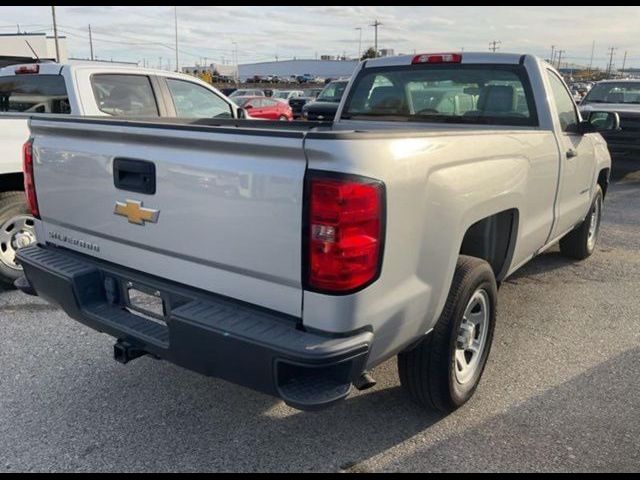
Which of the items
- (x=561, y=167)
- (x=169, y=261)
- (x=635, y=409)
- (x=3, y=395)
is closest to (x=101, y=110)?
(x=3, y=395)

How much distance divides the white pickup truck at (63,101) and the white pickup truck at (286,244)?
5.50 feet

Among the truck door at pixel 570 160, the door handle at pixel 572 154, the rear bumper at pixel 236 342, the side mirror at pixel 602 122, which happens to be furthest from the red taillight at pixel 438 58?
the rear bumper at pixel 236 342

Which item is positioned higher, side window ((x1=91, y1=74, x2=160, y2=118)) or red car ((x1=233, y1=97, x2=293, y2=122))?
side window ((x1=91, y1=74, x2=160, y2=118))

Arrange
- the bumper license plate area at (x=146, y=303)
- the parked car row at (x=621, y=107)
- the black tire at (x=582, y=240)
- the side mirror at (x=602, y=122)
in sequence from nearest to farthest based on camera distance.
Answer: the bumper license plate area at (x=146, y=303) < the side mirror at (x=602, y=122) < the black tire at (x=582, y=240) < the parked car row at (x=621, y=107)

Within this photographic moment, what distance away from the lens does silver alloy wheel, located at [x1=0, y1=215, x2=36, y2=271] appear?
469 cm

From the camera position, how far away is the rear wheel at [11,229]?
4648 millimetres

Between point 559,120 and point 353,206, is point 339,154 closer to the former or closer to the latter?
point 353,206

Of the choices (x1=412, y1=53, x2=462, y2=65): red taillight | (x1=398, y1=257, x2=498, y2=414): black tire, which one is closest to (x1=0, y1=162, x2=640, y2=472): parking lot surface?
(x1=398, y1=257, x2=498, y2=414): black tire

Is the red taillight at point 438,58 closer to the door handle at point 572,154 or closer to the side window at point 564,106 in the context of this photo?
the side window at point 564,106

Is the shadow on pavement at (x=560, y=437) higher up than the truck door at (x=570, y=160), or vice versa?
the truck door at (x=570, y=160)

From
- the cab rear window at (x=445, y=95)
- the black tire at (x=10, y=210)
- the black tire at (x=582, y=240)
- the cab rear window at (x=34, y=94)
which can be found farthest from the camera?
the black tire at (x=582, y=240)

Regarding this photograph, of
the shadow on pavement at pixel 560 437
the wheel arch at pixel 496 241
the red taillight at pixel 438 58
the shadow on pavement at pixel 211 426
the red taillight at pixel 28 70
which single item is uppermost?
the red taillight at pixel 438 58

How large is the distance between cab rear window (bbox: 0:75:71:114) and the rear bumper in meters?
3.18

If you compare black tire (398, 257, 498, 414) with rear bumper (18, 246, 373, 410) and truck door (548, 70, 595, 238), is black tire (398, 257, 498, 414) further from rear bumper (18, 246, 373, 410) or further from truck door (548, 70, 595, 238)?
truck door (548, 70, 595, 238)
